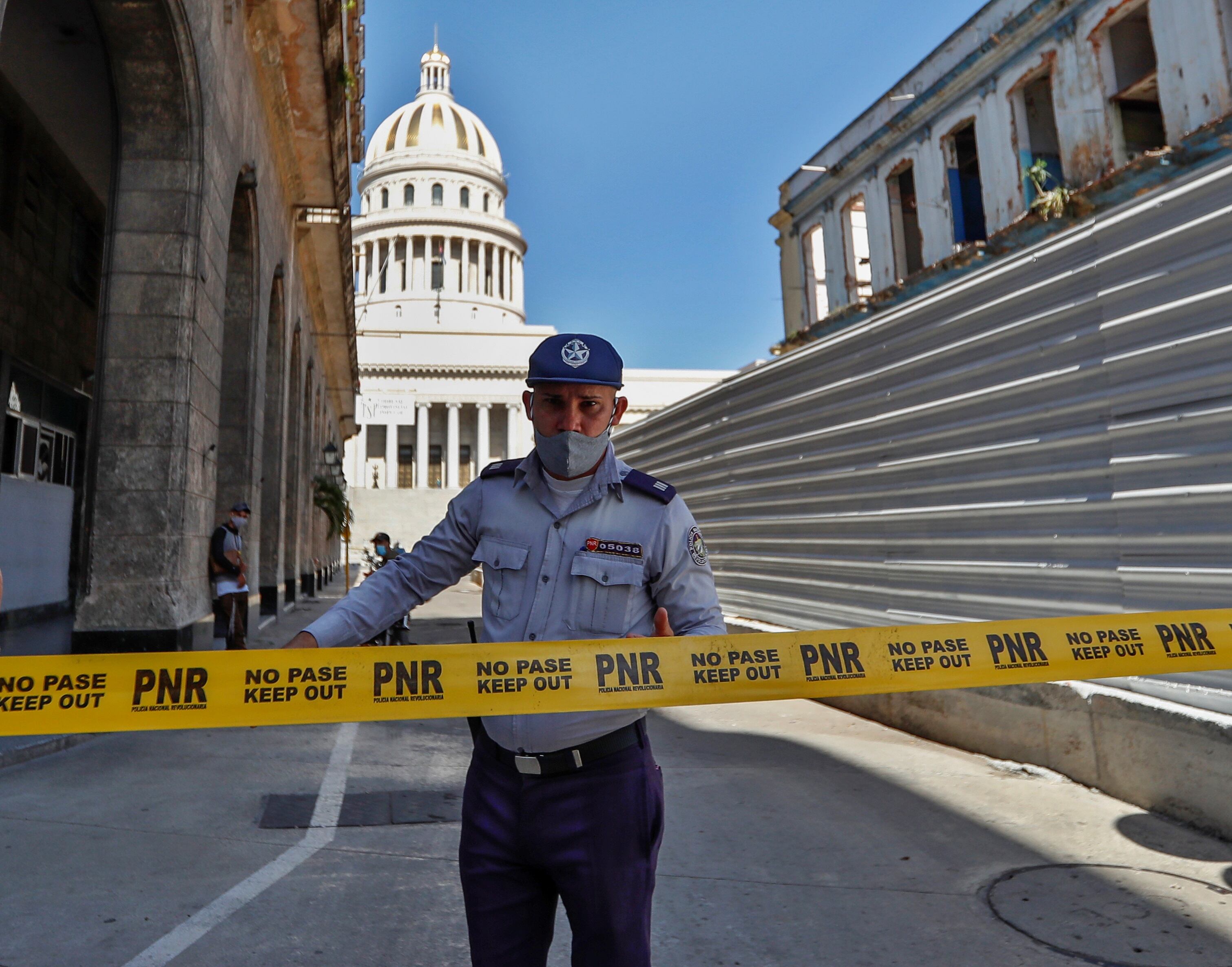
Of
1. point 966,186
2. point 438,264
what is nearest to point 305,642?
point 966,186

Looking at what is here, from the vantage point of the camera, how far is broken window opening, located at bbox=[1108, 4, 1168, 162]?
16.7 metres

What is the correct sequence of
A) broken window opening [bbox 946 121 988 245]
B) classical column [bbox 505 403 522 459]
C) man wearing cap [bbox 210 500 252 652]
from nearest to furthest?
man wearing cap [bbox 210 500 252 652] → broken window opening [bbox 946 121 988 245] → classical column [bbox 505 403 522 459]

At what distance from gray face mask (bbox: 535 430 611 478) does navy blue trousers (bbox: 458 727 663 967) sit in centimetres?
69

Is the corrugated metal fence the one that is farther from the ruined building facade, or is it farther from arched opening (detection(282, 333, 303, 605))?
arched opening (detection(282, 333, 303, 605))

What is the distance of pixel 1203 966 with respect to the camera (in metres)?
3.16

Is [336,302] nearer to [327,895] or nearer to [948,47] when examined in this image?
[948,47]

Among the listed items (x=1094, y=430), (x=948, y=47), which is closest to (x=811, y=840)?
(x=1094, y=430)

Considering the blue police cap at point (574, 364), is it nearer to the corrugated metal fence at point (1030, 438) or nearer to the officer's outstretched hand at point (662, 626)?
the officer's outstretched hand at point (662, 626)

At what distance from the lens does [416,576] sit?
7.64ft

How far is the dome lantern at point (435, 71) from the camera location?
342ft

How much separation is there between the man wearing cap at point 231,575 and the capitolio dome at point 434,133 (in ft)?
296

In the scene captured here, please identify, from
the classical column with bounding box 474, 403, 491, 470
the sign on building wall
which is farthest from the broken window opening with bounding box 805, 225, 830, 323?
the classical column with bounding box 474, 403, 491, 470

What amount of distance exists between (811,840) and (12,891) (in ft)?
12.2

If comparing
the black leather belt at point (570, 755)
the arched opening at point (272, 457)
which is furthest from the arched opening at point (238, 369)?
the black leather belt at point (570, 755)
